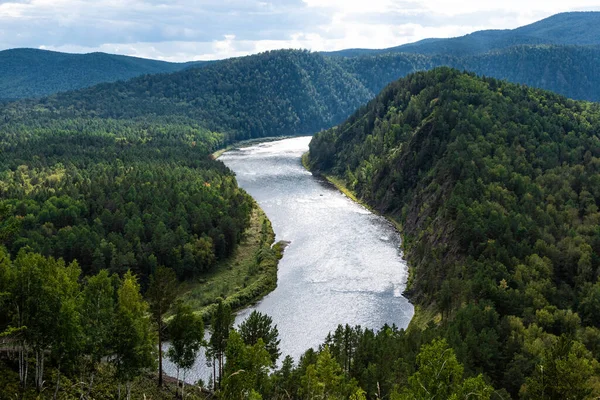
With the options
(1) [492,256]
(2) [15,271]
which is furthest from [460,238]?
(2) [15,271]

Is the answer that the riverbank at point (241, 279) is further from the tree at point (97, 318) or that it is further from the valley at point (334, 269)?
the tree at point (97, 318)

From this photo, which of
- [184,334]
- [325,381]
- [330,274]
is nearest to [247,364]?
[325,381]

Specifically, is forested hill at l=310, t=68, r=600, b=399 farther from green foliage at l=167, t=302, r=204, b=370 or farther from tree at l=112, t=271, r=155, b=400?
tree at l=112, t=271, r=155, b=400

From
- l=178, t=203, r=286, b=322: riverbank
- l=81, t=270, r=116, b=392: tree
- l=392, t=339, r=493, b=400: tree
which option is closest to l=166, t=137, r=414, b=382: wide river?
l=178, t=203, r=286, b=322: riverbank

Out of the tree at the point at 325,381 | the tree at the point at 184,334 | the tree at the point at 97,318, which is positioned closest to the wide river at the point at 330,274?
the tree at the point at 184,334

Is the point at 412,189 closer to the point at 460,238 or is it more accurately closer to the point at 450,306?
the point at 460,238
